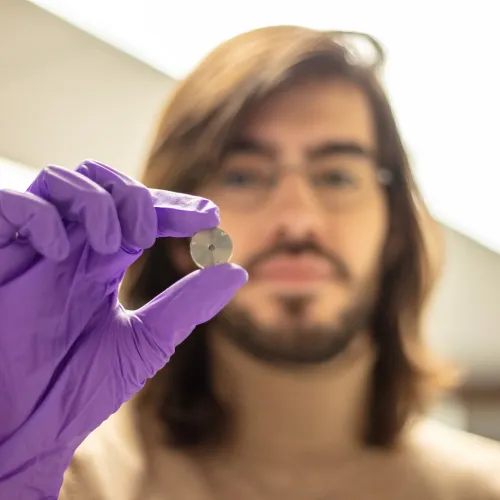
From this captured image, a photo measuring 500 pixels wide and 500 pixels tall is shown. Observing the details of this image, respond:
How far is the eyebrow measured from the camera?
0.88 metres

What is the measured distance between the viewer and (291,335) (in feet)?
2.82

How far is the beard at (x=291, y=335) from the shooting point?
86 centimetres

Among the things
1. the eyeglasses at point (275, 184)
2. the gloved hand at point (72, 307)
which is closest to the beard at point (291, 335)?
the eyeglasses at point (275, 184)

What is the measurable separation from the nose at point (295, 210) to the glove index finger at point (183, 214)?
0.33 m

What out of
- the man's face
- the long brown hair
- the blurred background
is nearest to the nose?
the man's face

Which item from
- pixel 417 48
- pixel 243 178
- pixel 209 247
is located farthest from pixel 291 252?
pixel 417 48

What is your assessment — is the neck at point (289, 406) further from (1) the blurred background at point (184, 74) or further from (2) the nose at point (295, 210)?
(1) the blurred background at point (184, 74)

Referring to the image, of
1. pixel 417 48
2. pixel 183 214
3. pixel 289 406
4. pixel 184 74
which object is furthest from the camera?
pixel 184 74

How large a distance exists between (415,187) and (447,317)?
2.29ft

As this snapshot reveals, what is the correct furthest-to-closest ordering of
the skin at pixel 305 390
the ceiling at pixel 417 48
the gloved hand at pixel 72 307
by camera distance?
the ceiling at pixel 417 48, the skin at pixel 305 390, the gloved hand at pixel 72 307

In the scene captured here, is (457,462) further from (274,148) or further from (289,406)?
(274,148)

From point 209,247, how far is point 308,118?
429 mm

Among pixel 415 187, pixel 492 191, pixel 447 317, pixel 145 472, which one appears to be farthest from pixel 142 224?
pixel 447 317

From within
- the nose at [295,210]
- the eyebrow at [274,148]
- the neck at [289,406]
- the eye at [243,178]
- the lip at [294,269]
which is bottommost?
the neck at [289,406]
